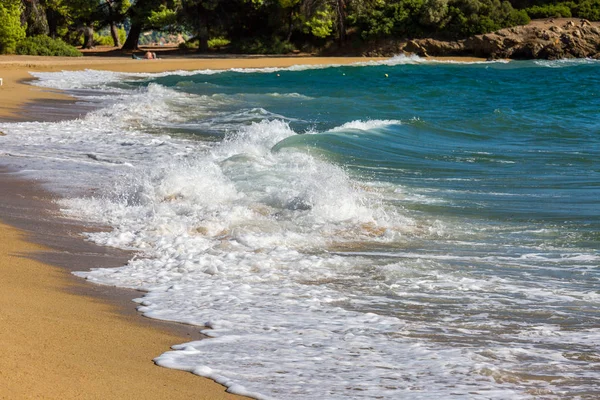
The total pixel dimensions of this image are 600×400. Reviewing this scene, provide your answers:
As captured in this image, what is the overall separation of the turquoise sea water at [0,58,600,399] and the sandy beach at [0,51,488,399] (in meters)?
0.22

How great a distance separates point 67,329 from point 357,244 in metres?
3.67

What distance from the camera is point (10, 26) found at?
4159cm

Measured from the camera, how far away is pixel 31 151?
13.7m

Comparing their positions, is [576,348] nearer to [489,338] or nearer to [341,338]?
[489,338]

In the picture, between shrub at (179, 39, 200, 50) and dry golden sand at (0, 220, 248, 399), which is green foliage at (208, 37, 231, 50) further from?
dry golden sand at (0, 220, 248, 399)

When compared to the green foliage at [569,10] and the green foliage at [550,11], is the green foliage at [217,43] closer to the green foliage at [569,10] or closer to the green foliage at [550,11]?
the green foliage at [550,11]

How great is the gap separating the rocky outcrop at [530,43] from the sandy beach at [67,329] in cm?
4591

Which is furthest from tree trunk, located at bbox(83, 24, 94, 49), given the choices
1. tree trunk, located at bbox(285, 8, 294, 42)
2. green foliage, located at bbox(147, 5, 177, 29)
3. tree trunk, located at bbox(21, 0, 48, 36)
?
tree trunk, located at bbox(285, 8, 294, 42)

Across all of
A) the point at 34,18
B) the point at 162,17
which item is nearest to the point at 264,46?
the point at 162,17

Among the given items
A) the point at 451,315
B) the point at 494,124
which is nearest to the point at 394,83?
the point at 494,124

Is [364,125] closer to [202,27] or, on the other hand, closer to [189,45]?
[202,27]

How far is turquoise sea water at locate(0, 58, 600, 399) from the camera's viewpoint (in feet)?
16.2

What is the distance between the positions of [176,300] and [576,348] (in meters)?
2.86

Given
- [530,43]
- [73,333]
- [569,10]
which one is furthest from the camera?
[569,10]
